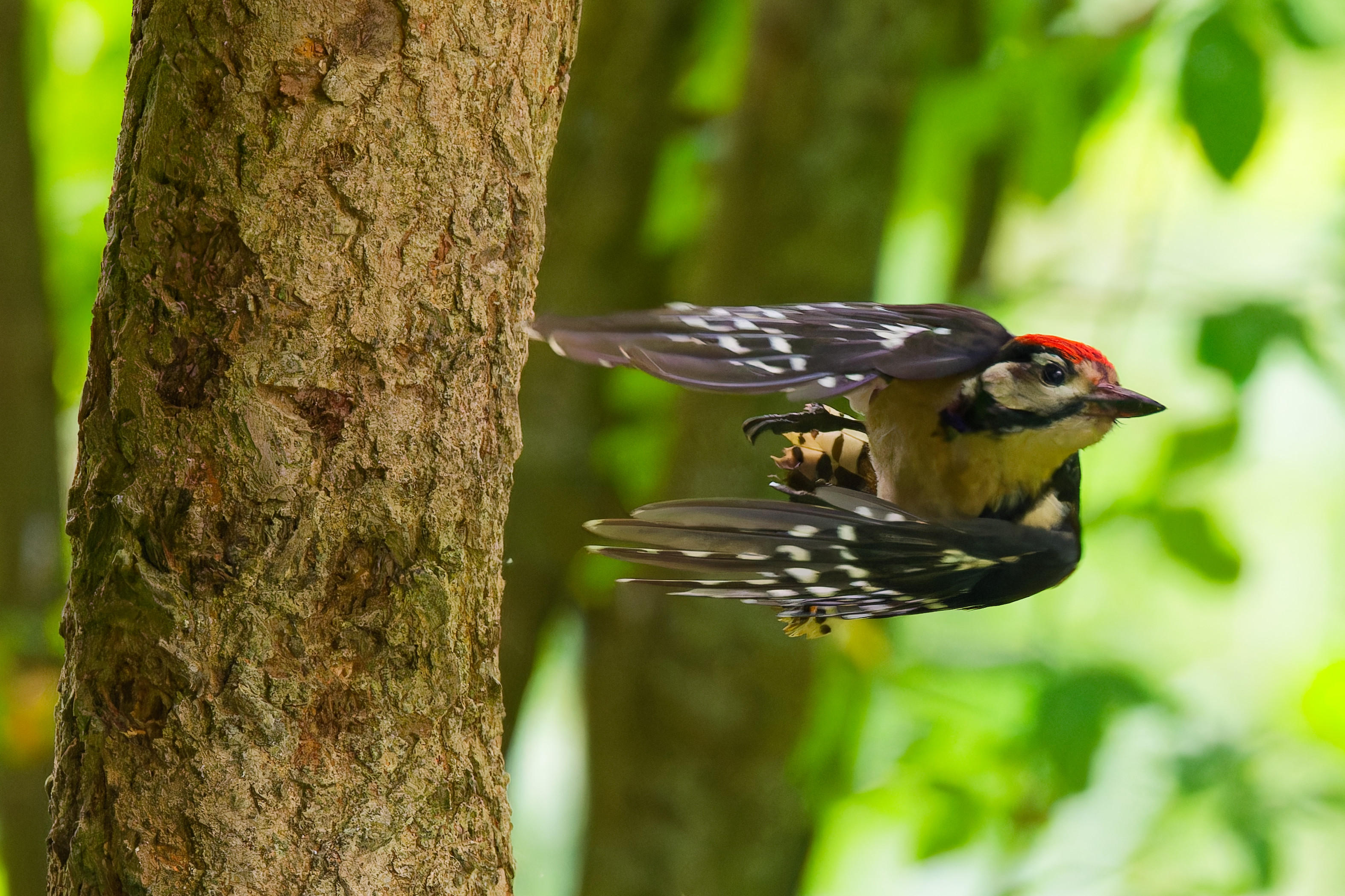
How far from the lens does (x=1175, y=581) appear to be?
238cm

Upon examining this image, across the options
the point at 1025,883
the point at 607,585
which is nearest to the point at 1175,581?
the point at 1025,883

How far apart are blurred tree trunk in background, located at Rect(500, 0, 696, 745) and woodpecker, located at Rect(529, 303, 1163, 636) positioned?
1.46 meters

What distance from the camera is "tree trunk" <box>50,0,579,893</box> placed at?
1.02m

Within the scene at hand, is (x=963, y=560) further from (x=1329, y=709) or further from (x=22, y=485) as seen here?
(x=22, y=485)

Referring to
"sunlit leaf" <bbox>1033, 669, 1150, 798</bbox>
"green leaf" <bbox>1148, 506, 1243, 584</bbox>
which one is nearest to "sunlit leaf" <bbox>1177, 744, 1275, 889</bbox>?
"sunlit leaf" <bbox>1033, 669, 1150, 798</bbox>

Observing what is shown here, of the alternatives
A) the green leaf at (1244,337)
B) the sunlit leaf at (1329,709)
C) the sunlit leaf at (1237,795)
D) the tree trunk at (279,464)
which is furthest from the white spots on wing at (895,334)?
the sunlit leaf at (1329,709)

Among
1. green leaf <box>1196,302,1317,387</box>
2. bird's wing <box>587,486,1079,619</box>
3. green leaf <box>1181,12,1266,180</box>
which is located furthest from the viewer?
green leaf <box>1196,302,1317,387</box>

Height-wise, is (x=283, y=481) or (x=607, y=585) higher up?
(x=283, y=481)

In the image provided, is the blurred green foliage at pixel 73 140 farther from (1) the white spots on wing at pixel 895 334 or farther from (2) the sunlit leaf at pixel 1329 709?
(2) the sunlit leaf at pixel 1329 709

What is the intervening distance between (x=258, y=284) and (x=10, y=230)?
1.80m

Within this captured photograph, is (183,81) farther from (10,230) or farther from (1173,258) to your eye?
(1173,258)

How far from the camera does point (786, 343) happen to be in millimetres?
1044

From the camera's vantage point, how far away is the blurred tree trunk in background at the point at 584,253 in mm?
2811

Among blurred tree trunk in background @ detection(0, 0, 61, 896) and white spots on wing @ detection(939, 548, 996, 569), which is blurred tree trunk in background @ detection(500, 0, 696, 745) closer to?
blurred tree trunk in background @ detection(0, 0, 61, 896)
